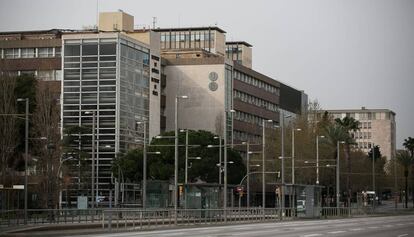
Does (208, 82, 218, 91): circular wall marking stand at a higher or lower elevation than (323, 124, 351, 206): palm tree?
higher

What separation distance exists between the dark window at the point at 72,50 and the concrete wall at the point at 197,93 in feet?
82.7

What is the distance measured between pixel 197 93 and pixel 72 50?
30.1 m

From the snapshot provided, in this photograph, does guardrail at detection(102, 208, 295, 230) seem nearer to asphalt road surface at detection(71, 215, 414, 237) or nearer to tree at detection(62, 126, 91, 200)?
asphalt road surface at detection(71, 215, 414, 237)

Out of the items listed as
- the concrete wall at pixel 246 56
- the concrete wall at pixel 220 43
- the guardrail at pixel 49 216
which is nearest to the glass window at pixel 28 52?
the concrete wall at pixel 220 43

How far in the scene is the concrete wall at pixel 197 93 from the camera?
5566 inches

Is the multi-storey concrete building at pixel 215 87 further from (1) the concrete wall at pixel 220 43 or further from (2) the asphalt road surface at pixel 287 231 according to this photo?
(2) the asphalt road surface at pixel 287 231

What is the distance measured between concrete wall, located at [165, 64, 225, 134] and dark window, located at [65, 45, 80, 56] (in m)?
25.2

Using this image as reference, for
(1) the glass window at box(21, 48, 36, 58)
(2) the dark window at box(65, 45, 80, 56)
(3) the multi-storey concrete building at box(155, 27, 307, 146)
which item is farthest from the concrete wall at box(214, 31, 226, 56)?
(2) the dark window at box(65, 45, 80, 56)

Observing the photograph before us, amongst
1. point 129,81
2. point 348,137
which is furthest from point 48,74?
point 348,137

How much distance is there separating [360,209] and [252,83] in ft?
220

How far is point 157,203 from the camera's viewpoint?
242 feet

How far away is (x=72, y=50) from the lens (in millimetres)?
118688

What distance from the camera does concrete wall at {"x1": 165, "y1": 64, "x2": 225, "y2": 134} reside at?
464 feet

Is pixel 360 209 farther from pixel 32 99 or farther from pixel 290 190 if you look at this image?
pixel 32 99
